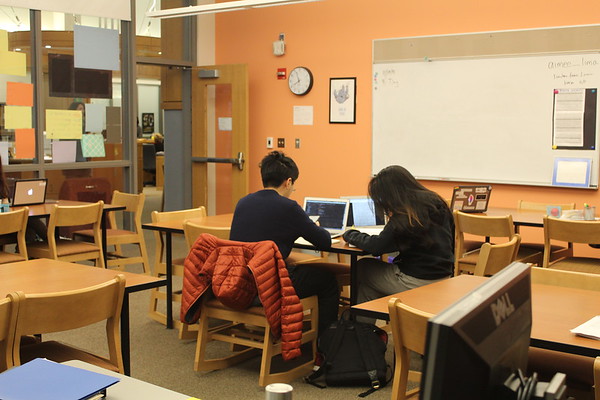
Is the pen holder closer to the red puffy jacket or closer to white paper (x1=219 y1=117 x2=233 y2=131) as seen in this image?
the red puffy jacket

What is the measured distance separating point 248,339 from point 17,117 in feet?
13.0

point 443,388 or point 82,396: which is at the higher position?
point 443,388

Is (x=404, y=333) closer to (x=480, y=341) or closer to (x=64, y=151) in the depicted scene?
(x=480, y=341)

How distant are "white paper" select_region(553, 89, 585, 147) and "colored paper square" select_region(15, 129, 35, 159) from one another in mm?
4761

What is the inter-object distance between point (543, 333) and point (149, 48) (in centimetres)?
657

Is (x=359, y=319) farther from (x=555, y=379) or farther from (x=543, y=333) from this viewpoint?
(x=555, y=379)

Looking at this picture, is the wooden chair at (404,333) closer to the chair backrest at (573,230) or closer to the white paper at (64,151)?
the chair backrest at (573,230)

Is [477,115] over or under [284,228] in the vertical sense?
over

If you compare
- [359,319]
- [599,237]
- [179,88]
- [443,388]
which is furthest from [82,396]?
[179,88]

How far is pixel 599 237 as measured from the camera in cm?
431

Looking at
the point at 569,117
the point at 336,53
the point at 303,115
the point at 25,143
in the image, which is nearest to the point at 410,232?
the point at 569,117

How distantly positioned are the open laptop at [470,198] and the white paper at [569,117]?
1192mm

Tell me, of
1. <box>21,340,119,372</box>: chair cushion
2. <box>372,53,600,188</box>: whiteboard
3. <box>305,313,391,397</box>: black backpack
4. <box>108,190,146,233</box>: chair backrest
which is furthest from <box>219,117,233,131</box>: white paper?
<box>21,340,119,372</box>: chair cushion

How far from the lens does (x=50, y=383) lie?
4.64 feet
